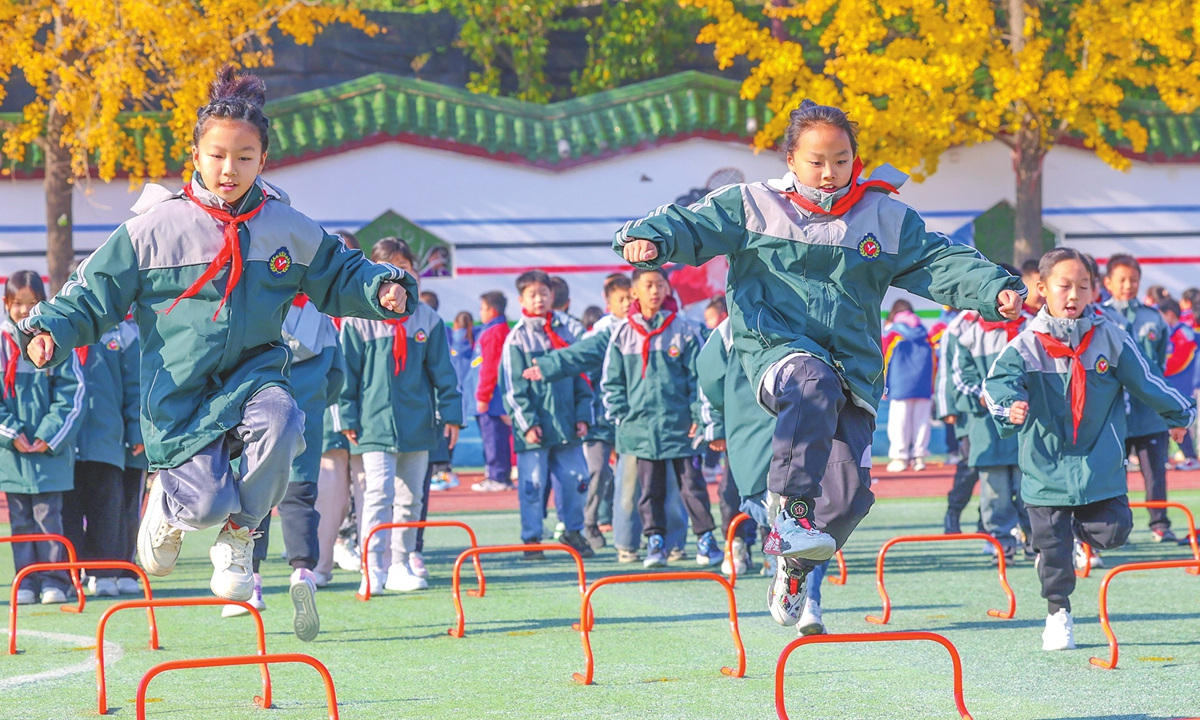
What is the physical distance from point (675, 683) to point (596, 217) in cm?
1140

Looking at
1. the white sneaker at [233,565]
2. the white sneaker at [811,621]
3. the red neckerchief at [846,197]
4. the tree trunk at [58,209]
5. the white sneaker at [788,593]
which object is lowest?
the white sneaker at [811,621]

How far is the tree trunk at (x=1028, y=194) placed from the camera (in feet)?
56.6

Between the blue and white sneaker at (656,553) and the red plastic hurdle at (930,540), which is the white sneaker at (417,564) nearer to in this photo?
the blue and white sneaker at (656,553)

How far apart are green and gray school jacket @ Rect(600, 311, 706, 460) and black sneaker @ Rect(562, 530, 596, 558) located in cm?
84

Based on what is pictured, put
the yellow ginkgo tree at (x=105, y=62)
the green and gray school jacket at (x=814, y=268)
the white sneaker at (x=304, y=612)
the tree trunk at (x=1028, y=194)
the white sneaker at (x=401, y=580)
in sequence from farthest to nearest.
A: 1. the tree trunk at (x=1028, y=194)
2. the yellow ginkgo tree at (x=105, y=62)
3. the white sneaker at (x=401, y=580)
4. the white sneaker at (x=304, y=612)
5. the green and gray school jacket at (x=814, y=268)

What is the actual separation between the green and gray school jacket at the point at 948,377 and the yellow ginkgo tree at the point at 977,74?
19.2 ft

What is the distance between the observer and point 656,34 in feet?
67.1

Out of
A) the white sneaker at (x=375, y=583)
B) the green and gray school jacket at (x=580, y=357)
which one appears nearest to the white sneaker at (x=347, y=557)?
the white sneaker at (x=375, y=583)

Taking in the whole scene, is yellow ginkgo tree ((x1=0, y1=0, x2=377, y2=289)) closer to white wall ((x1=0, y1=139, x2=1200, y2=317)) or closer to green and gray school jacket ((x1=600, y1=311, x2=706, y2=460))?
white wall ((x1=0, y1=139, x2=1200, y2=317))

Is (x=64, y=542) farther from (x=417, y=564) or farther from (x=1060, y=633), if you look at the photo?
(x=1060, y=633)

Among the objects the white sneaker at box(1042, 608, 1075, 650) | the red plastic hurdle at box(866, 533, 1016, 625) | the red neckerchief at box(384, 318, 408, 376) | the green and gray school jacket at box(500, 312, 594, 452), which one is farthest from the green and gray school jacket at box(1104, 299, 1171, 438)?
the red neckerchief at box(384, 318, 408, 376)

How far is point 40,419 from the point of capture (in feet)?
29.7

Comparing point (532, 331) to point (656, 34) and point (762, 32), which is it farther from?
point (656, 34)

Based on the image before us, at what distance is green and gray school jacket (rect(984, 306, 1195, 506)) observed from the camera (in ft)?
24.5
